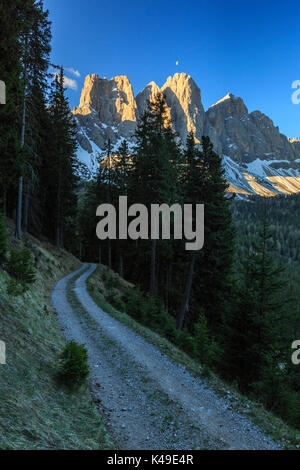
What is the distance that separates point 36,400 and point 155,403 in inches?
111

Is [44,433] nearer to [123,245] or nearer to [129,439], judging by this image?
[129,439]

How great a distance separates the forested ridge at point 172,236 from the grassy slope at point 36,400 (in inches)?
175

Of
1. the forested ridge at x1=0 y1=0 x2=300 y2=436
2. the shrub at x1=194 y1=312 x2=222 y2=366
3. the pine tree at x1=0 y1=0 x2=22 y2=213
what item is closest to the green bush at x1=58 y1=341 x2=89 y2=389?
the forested ridge at x1=0 y1=0 x2=300 y2=436

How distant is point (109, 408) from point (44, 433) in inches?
85.2

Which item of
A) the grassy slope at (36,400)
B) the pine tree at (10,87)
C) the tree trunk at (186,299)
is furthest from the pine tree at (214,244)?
the grassy slope at (36,400)

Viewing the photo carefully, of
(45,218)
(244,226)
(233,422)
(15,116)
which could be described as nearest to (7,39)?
(15,116)

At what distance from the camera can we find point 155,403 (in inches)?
238

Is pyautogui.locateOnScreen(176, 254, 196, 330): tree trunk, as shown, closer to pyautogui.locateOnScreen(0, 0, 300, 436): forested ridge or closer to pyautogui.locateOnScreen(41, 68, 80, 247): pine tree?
pyautogui.locateOnScreen(0, 0, 300, 436): forested ridge

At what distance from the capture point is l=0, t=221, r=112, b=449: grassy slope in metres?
3.76

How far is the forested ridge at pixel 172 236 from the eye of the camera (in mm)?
11727

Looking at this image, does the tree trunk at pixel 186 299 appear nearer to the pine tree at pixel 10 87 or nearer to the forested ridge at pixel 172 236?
the forested ridge at pixel 172 236

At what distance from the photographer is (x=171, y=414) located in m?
5.61

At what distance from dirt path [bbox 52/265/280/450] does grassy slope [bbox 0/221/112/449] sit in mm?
570

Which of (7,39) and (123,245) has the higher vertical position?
(7,39)
